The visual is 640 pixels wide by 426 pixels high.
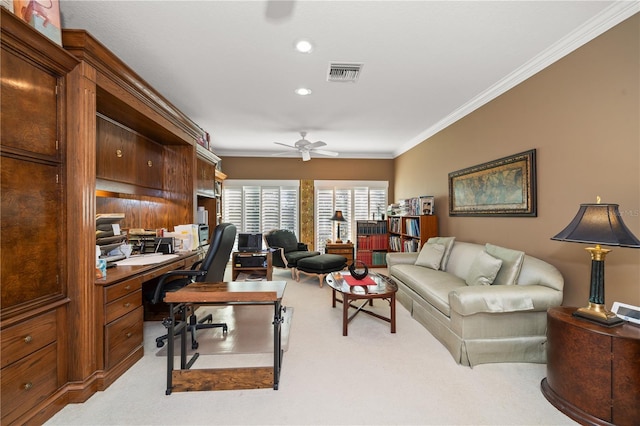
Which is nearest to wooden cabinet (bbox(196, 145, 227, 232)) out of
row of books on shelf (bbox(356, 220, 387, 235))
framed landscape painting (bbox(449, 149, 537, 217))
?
row of books on shelf (bbox(356, 220, 387, 235))

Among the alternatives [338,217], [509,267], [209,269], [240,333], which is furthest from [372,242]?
[209,269]

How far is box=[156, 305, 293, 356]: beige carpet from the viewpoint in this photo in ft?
8.36

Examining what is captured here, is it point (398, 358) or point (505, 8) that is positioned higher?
point (505, 8)

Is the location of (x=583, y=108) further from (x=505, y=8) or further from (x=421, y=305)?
(x=421, y=305)

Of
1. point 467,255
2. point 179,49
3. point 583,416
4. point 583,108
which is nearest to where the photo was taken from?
point 583,416

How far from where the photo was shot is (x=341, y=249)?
19.0 ft

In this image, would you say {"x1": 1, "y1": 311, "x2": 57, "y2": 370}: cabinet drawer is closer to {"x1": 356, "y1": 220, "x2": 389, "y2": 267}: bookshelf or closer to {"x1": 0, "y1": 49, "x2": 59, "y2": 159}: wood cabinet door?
{"x1": 0, "y1": 49, "x2": 59, "y2": 159}: wood cabinet door

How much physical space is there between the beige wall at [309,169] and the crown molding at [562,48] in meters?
2.93

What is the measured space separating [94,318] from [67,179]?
0.99 m

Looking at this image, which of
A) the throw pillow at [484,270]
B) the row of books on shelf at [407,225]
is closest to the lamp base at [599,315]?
the throw pillow at [484,270]

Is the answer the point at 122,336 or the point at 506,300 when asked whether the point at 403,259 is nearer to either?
the point at 506,300

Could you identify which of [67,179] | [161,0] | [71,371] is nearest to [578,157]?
[161,0]

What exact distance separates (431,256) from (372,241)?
7.54 ft

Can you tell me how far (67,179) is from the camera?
6.07 ft
